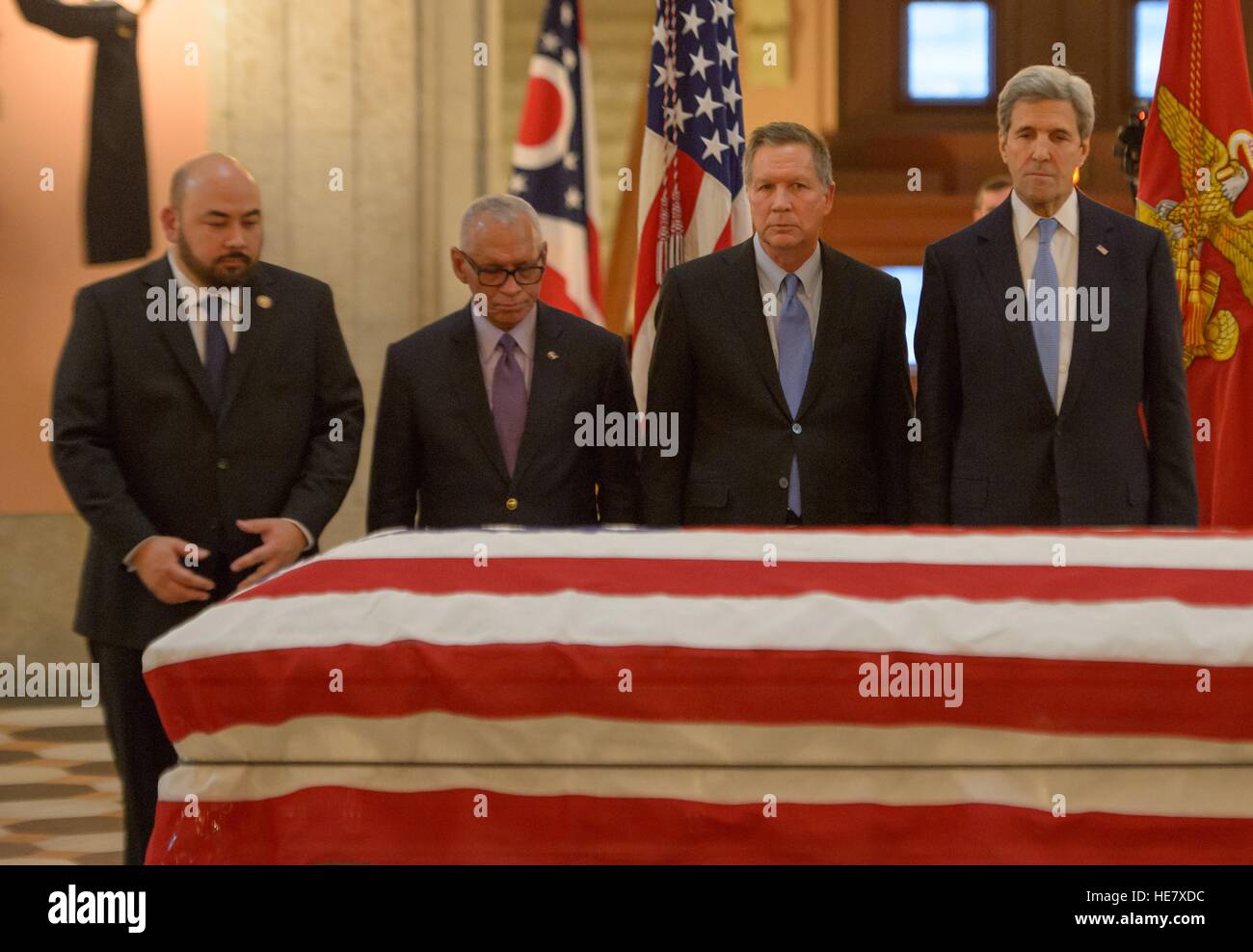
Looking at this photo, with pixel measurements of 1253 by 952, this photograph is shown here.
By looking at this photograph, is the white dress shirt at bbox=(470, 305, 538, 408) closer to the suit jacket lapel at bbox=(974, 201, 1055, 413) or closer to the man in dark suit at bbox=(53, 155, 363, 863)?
the man in dark suit at bbox=(53, 155, 363, 863)

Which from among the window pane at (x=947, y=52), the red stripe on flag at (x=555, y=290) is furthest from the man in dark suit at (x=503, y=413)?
the window pane at (x=947, y=52)

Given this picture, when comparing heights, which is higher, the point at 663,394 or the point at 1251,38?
the point at 1251,38

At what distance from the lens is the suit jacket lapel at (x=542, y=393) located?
2.89m

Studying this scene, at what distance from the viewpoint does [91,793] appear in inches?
191

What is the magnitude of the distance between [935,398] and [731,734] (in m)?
1.28

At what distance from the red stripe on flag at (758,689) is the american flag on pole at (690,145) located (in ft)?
9.40

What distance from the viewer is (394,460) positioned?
2.95 m

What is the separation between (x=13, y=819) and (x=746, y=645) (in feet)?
11.1

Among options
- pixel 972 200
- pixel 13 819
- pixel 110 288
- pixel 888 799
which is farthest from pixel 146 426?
pixel 972 200

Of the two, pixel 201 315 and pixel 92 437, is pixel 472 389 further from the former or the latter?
pixel 92 437

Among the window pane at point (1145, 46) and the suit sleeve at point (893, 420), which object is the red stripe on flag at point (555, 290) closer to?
the suit sleeve at point (893, 420)

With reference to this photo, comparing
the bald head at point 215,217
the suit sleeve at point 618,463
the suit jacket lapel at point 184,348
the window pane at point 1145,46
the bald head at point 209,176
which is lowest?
the suit sleeve at point 618,463

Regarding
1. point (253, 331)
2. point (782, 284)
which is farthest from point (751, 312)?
point (253, 331)
